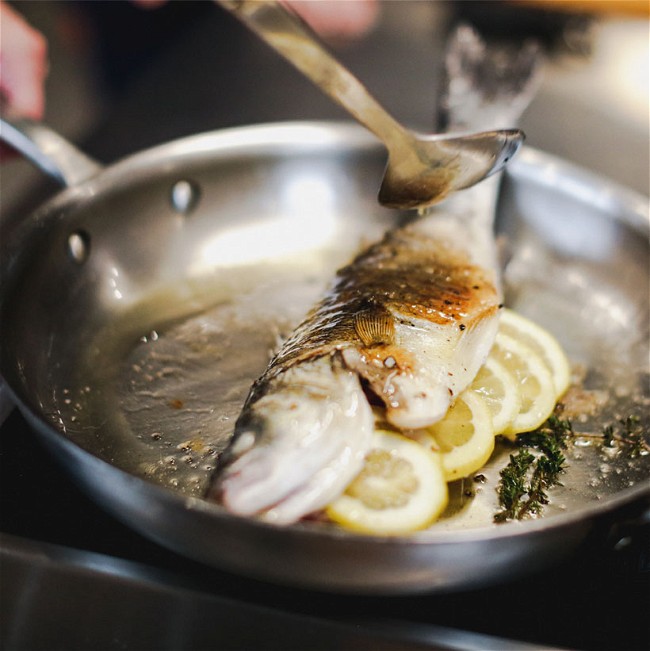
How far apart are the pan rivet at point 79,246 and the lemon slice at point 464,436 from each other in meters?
0.93

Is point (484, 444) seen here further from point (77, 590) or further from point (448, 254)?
point (77, 590)

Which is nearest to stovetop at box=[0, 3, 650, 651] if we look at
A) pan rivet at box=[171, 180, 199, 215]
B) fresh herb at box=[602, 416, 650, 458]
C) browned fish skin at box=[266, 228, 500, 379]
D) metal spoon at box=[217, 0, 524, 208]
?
fresh herb at box=[602, 416, 650, 458]

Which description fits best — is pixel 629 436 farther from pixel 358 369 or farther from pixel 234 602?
pixel 234 602

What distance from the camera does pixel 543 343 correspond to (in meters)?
1.55

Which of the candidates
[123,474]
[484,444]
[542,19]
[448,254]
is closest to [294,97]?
[542,19]

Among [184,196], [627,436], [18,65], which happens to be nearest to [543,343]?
[627,436]

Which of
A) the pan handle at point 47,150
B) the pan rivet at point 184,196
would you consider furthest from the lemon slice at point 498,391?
the pan handle at point 47,150

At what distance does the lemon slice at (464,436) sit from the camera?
121cm

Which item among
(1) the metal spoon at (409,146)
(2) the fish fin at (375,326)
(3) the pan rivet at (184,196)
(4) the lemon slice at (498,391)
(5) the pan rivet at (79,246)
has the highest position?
(1) the metal spoon at (409,146)

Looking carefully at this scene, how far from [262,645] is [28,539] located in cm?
41

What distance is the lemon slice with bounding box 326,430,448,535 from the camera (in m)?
1.05

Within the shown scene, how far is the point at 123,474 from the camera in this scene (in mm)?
985

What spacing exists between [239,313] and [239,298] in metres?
0.06

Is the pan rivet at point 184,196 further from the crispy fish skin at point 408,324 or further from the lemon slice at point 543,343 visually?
the lemon slice at point 543,343
